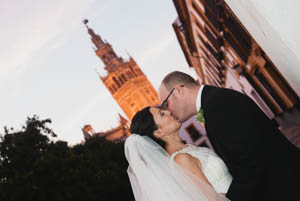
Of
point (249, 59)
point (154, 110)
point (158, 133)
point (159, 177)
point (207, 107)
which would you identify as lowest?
point (159, 177)

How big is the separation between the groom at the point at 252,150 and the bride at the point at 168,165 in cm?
66

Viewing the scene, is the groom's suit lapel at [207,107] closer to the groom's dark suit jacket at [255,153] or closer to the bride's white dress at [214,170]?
the groom's dark suit jacket at [255,153]

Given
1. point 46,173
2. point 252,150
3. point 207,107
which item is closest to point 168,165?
point 207,107

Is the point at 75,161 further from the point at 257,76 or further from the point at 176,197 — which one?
the point at 176,197

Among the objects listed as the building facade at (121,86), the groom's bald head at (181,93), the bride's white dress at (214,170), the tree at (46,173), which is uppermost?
the building facade at (121,86)

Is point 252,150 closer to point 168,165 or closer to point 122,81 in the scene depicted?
point 168,165

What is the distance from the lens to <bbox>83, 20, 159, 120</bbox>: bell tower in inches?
3137

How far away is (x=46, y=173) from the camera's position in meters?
15.5

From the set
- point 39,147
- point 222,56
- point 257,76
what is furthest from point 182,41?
point 39,147

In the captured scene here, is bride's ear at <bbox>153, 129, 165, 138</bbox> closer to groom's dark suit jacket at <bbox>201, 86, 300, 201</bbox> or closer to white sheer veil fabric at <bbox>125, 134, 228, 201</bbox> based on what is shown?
white sheer veil fabric at <bbox>125, 134, 228, 201</bbox>

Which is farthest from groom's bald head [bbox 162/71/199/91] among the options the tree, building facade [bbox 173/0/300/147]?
the tree

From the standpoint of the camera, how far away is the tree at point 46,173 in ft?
46.6

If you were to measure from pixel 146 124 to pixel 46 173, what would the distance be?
46.0 feet

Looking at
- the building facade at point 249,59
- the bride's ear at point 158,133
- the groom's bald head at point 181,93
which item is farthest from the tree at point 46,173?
the groom's bald head at point 181,93
